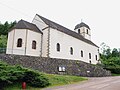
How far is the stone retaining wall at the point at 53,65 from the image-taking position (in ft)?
66.5

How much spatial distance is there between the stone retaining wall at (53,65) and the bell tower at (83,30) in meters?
17.9

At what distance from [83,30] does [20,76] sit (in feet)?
111

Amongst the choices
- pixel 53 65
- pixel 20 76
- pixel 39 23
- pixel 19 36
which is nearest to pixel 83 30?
pixel 39 23

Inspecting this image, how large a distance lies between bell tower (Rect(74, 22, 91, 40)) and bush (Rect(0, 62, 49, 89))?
3188cm

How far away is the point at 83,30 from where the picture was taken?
45.3 metres

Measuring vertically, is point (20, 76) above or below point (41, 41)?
below

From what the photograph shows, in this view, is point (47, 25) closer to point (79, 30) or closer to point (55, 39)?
point (55, 39)

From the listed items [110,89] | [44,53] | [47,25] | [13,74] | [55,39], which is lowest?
[110,89]

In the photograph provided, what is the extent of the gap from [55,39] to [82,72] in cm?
727

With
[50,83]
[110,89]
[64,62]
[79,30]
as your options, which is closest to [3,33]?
[79,30]

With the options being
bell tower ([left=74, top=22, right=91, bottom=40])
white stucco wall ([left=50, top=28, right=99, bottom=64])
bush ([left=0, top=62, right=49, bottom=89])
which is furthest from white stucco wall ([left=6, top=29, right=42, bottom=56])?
bell tower ([left=74, top=22, right=91, bottom=40])

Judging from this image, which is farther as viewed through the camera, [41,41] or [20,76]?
[41,41]

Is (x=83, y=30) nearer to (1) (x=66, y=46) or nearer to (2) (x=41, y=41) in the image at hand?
(1) (x=66, y=46)

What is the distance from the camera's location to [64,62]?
2508 cm
